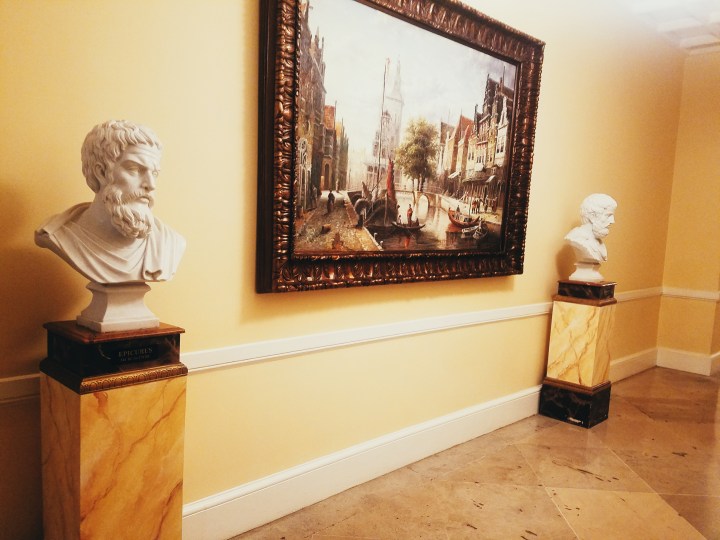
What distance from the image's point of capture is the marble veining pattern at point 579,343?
4.39m

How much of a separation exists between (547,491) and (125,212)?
2953 millimetres

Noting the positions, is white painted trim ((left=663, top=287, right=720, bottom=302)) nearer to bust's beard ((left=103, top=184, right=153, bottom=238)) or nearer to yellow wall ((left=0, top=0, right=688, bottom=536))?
yellow wall ((left=0, top=0, right=688, bottom=536))

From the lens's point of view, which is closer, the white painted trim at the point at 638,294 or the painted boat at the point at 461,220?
the painted boat at the point at 461,220

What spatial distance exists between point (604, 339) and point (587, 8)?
113 inches

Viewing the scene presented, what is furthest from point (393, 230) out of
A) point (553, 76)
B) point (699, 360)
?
point (699, 360)

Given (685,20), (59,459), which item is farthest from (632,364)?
(59,459)

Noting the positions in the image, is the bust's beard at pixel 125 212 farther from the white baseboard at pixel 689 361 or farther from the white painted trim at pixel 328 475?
the white baseboard at pixel 689 361

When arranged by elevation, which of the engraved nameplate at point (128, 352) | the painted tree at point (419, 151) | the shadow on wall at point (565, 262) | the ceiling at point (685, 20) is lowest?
the engraved nameplate at point (128, 352)

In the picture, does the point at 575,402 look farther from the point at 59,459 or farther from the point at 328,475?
the point at 59,459

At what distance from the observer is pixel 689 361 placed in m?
6.43

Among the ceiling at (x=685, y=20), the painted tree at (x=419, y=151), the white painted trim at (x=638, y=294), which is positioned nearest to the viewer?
the painted tree at (x=419, y=151)

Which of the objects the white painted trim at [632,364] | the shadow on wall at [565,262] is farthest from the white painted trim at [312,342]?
the white painted trim at [632,364]

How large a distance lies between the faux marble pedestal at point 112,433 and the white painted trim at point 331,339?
0.49 meters

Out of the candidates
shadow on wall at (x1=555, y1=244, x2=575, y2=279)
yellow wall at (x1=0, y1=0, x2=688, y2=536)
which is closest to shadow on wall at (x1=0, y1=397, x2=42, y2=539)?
yellow wall at (x1=0, y1=0, x2=688, y2=536)
